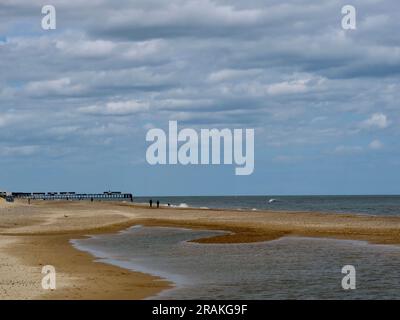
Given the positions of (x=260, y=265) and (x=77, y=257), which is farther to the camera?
(x=77, y=257)

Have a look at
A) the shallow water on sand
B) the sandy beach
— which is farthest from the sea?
the sandy beach

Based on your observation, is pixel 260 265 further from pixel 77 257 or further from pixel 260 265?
pixel 77 257

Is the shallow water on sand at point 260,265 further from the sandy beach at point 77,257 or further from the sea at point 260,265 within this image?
the sandy beach at point 77,257

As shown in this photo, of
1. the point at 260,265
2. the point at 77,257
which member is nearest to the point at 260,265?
the point at 260,265

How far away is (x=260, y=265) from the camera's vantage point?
31.4m

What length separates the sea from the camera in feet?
77.6

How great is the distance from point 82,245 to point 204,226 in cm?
2184

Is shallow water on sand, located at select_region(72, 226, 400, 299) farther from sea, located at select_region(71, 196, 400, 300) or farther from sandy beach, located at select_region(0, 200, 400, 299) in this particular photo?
sandy beach, located at select_region(0, 200, 400, 299)

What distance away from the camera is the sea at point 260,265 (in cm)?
2366

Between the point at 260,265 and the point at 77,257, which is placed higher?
the point at 77,257

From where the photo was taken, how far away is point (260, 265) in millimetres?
31359
